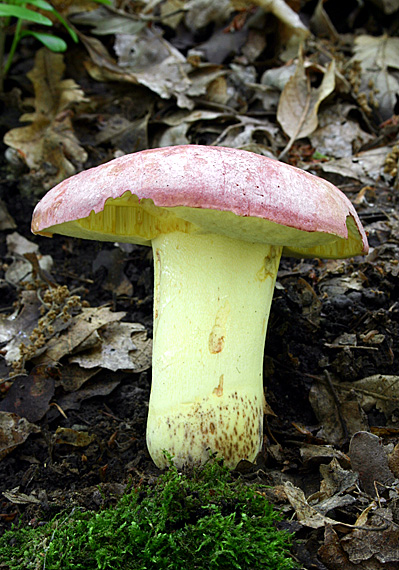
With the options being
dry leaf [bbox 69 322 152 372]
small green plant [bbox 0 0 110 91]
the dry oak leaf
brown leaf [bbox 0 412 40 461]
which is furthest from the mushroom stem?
small green plant [bbox 0 0 110 91]

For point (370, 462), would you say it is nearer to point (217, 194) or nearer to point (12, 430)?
point (217, 194)

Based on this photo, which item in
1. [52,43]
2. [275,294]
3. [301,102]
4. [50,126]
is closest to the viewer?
[275,294]

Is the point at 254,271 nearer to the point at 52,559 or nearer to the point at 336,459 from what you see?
the point at 336,459

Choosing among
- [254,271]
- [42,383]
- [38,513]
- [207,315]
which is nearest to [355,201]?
[254,271]

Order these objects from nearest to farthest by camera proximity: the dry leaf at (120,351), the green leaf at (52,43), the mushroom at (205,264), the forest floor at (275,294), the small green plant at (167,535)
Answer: the small green plant at (167,535)
the mushroom at (205,264)
the forest floor at (275,294)
the dry leaf at (120,351)
the green leaf at (52,43)

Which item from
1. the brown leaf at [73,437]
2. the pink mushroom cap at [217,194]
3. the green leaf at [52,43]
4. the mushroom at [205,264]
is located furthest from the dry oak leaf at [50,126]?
the brown leaf at [73,437]

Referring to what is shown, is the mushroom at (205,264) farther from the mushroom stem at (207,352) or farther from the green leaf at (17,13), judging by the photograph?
the green leaf at (17,13)

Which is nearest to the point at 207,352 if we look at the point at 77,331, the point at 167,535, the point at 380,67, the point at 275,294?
the point at 167,535

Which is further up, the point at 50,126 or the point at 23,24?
the point at 23,24
